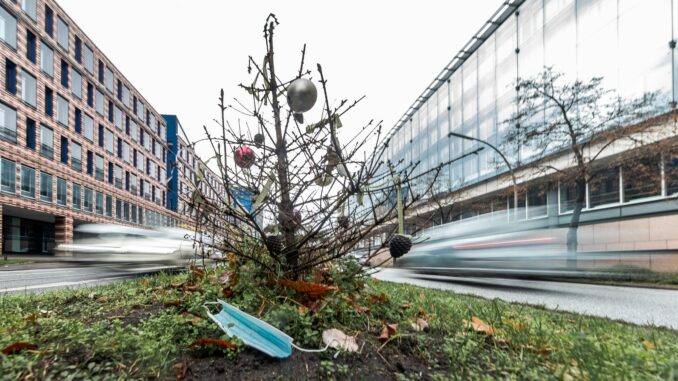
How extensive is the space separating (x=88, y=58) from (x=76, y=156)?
9.61 meters

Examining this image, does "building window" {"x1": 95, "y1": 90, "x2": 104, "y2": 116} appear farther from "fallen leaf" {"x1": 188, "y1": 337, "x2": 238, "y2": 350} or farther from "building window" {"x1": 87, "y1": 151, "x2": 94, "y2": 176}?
"fallen leaf" {"x1": 188, "y1": 337, "x2": 238, "y2": 350}

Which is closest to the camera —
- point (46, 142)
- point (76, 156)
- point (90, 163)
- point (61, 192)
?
point (46, 142)

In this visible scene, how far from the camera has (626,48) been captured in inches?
671

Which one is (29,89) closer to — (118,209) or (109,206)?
(109,206)

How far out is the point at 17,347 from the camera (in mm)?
1556

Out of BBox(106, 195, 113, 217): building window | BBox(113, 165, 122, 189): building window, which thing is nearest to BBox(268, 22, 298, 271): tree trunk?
BBox(106, 195, 113, 217): building window

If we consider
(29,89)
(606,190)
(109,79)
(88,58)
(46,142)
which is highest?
(88,58)

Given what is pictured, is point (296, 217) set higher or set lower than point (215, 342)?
higher

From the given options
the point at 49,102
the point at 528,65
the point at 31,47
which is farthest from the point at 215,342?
the point at 49,102

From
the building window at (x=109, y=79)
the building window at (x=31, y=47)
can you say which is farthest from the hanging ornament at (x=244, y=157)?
the building window at (x=109, y=79)

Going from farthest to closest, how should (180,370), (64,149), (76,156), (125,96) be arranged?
(125,96) < (76,156) < (64,149) < (180,370)

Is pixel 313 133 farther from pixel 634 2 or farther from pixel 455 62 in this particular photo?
pixel 455 62

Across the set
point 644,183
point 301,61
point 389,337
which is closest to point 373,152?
point 301,61

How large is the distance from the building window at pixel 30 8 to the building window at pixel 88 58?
669cm
